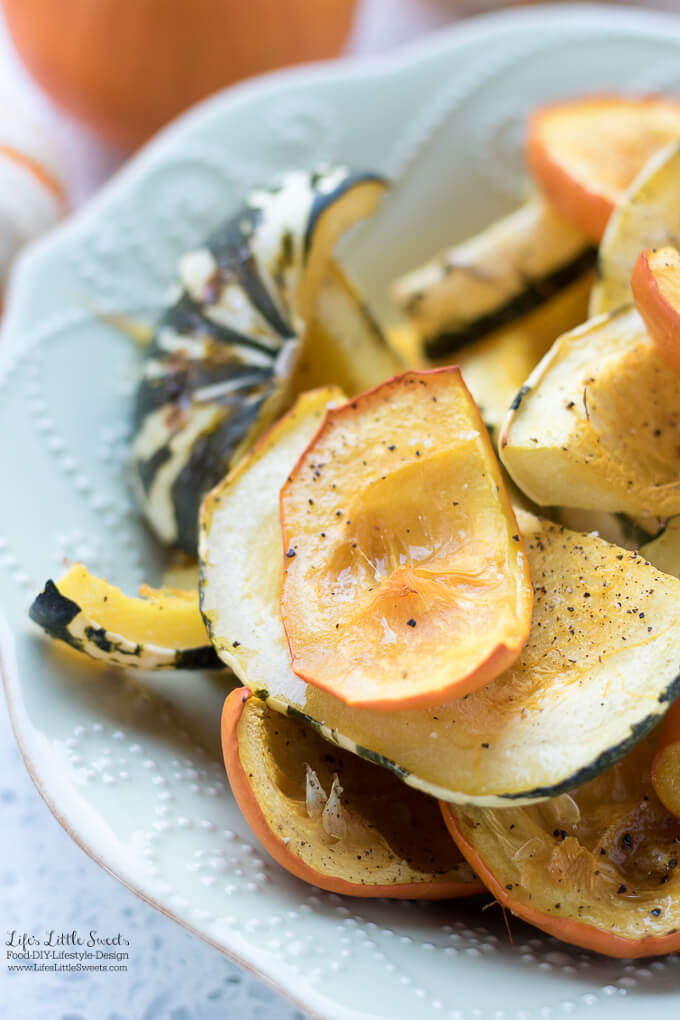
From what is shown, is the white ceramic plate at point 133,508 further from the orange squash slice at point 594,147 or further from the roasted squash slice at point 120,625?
the orange squash slice at point 594,147

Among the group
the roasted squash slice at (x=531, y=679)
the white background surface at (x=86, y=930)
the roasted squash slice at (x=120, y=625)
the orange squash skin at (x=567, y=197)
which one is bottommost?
the white background surface at (x=86, y=930)

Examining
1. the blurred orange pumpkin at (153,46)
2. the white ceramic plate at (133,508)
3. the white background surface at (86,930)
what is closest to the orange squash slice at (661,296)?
the white ceramic plate at (133,508)

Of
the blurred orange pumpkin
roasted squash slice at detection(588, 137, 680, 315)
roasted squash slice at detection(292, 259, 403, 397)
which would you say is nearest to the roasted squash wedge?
roasted squash slice at detection(292, 259, 403, 397)

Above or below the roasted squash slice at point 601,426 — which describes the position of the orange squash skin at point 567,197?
above

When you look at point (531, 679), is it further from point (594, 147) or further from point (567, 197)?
point (594, 147)

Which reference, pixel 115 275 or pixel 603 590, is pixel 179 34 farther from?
pixel 603 590

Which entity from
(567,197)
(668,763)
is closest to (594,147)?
(567,197)
